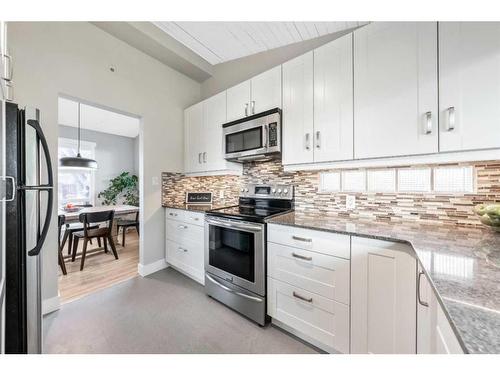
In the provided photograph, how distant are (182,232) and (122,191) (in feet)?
13.5

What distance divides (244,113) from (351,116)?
1.09 m

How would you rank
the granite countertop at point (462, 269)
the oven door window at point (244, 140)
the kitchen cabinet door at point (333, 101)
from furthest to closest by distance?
the oven door window at point (244, 140) → the kitchen cabinet door at point (333, 101) → the granite countertop at point (462, 269)

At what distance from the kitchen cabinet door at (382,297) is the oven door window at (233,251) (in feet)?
2.59

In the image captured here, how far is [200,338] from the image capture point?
5.23 feet

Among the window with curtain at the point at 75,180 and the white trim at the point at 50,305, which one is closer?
the white trim at the point at 50,305

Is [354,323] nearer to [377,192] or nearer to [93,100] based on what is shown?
[377,192]

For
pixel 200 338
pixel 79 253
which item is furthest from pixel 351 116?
pixel 79 253

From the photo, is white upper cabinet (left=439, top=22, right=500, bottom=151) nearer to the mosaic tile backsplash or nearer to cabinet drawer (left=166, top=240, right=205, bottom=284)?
the mosaic tile backsplash

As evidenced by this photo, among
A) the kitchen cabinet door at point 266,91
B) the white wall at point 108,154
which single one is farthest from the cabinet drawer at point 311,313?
the white wall at point 108,154

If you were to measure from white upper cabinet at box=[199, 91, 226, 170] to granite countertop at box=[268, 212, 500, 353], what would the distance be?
1443 millimetres

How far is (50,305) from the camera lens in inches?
75.3

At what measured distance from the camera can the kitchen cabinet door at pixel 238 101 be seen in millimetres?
2227

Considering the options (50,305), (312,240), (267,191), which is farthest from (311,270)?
(50,305)

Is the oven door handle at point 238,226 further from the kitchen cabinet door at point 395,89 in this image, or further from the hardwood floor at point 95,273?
the hardwood floor at point 95,273
